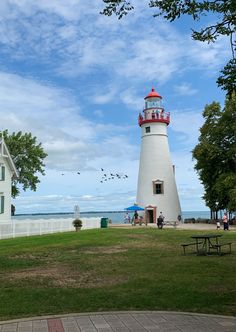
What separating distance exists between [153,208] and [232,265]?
3237 cm

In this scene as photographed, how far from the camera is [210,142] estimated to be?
4309 cm

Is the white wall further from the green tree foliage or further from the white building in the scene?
the white building

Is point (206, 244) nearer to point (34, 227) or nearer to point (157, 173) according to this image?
point (34, 227)

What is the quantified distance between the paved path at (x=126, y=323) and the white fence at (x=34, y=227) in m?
20.0

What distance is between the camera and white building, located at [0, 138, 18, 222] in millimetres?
35406

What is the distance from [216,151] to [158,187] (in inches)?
300

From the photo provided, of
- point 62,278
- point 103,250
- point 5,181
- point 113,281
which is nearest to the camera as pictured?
point 113,281

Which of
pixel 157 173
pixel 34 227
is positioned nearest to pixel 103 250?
pixel 34 227

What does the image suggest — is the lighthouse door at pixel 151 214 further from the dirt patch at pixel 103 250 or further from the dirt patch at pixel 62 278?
the dirt patch at pixel 62 278

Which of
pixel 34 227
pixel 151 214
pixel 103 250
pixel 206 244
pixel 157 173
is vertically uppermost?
pixel 157 173

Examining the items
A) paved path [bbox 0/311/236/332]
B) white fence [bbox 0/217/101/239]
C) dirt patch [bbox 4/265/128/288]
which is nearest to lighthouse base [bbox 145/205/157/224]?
white fence [bbox 0/217/101/239]

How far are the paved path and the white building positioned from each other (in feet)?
95.2

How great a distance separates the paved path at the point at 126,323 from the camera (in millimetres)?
6613

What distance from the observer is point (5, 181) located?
36188 millimetres
